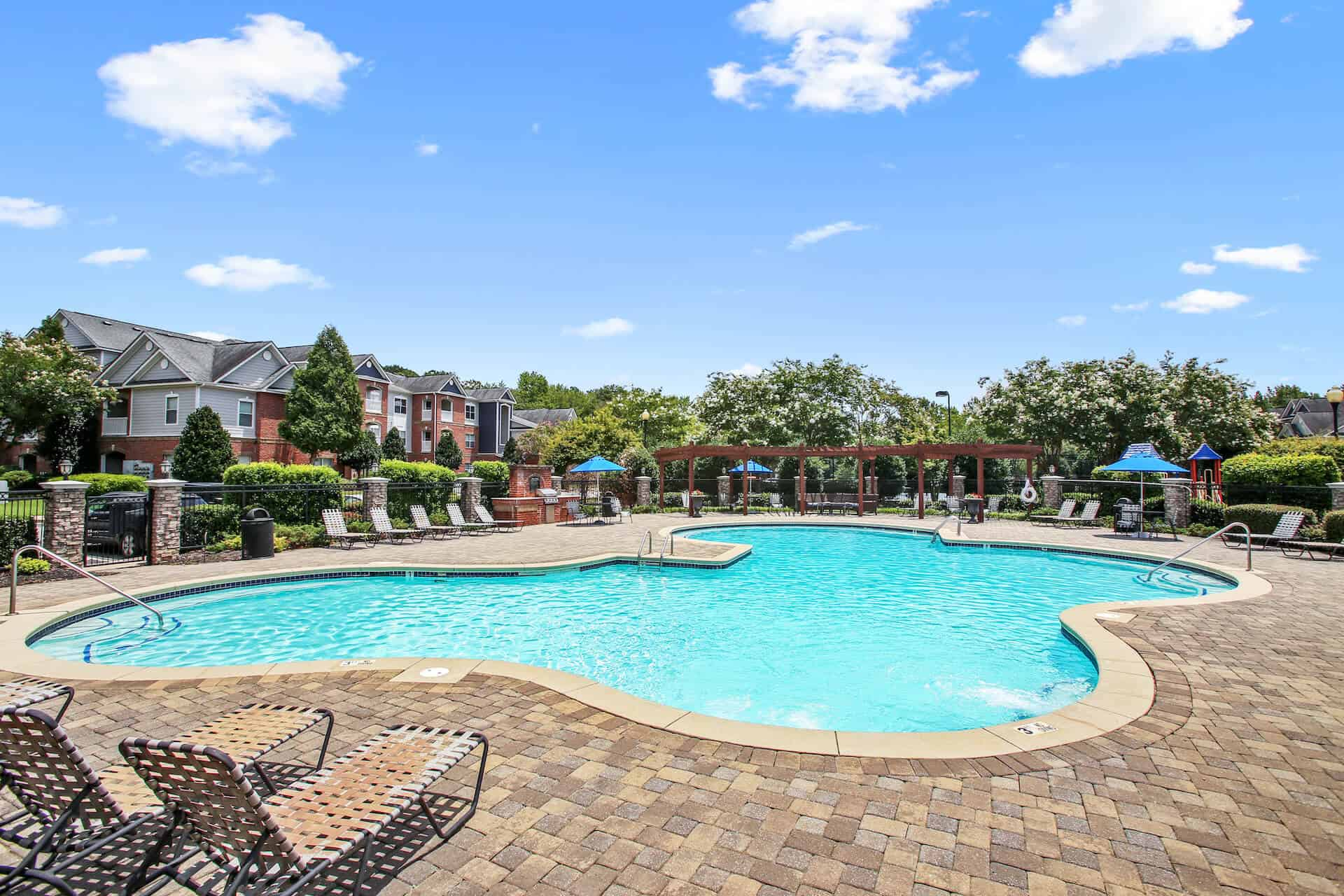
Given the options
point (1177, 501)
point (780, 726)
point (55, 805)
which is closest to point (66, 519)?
point (55, 805)

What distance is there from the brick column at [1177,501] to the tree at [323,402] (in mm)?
34730

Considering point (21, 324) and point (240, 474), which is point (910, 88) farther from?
point (21, 324)

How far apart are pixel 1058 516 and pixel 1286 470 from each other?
5456 mm

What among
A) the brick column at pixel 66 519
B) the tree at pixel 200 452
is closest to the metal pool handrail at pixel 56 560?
the brick column at pixel 66 519

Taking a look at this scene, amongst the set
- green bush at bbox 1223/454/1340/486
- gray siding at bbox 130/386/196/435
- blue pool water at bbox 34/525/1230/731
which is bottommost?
blue pool water at bbox 34/525/1230/731

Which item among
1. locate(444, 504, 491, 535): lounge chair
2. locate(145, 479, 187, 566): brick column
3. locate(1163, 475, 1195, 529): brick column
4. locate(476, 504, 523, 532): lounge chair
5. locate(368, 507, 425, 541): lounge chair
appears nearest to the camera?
locate(145, 479, 187, 566): brick column

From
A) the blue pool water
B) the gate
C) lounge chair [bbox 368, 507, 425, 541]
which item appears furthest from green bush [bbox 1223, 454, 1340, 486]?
the gate

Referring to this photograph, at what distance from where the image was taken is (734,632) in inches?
353

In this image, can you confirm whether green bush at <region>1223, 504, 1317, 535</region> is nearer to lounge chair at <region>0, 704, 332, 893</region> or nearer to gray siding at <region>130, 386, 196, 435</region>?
lounge chair at <region>0, 704, 332, 893</region>

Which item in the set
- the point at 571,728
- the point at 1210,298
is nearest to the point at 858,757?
the point at 571,728

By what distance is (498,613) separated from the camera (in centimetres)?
994

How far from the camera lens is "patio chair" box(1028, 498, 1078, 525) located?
2025 cm

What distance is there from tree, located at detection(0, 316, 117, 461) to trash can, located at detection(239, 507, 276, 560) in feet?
86.2

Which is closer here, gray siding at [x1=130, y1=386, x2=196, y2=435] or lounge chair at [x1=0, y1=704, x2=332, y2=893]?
lounge chair at [x1=0, y1=704, x2=332, y2=893]
